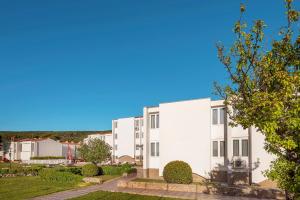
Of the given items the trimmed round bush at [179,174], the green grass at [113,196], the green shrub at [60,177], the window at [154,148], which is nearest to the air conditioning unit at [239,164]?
the trimmed round bush at [179,174]

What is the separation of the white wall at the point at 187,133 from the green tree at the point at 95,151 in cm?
1146

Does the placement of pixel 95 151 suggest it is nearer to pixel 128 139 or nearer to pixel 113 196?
pixel 113 196

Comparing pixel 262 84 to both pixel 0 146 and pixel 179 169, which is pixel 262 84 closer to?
pixel 179 169

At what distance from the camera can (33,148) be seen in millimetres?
83438

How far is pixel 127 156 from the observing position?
79.7 m

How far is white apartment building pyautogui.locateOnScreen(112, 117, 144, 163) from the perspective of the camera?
7744 centimetres

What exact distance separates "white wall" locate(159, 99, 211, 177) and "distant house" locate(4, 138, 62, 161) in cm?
6036

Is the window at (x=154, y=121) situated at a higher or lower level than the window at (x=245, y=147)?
higher

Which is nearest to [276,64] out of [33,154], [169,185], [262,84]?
[262,84]

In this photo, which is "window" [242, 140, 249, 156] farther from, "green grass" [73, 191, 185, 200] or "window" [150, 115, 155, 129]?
"window" [150, 115, 155, 129]

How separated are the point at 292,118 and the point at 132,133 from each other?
7091 centimetres

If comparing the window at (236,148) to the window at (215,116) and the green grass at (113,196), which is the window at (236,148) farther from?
the green grass at (113,196)

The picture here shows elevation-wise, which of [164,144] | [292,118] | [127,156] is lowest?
[127,156]

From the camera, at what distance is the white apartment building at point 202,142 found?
26812 millimetres
